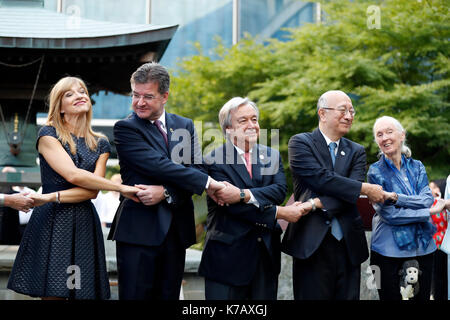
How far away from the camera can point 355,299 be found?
356cm

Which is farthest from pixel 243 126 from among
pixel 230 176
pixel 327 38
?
pixel 327 38

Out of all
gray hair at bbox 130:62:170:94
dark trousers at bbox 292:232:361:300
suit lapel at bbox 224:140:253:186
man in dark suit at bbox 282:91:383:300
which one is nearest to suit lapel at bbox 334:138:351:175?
man in dark suit at bbox 282:91:383:300

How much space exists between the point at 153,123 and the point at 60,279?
1.13 meters

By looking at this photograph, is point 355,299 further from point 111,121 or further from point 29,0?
point 111,121

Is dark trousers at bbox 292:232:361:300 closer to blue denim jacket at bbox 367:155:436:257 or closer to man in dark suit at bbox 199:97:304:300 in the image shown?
man in dark suit at bbox 199:97:304:300

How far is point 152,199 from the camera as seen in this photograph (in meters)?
3.31

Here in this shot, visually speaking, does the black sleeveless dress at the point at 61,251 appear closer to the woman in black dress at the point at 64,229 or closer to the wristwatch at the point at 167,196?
the woman in black dress at the point at 64,229

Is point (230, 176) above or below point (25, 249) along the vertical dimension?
above

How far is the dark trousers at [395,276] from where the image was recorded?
3.85 meters

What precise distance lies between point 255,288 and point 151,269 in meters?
0.67

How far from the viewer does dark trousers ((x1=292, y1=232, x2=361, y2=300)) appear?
3523 millimetres

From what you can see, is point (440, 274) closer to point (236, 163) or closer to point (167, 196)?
point (236, 163)

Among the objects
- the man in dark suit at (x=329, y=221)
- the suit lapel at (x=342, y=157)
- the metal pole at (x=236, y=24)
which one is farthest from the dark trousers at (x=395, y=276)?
the metal pole at (x=236, y=24)
